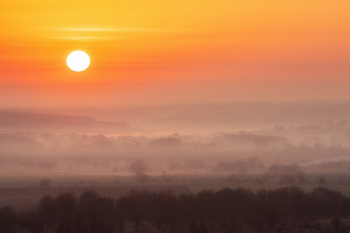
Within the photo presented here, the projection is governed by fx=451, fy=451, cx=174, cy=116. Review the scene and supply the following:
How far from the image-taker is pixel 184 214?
47.2 meters

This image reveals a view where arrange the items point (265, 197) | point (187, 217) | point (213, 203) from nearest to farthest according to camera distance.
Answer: point (187, 217), point (213, 203), point (265, 197)

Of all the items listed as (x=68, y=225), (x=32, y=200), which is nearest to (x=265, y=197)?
(x=68, y=225)

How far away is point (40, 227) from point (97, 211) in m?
6.48

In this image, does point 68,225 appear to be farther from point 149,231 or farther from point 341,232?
point 341,232

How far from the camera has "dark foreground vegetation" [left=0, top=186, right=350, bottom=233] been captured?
44.0 m

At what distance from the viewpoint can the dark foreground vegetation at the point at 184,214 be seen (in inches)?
1731

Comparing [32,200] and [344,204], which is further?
[32,200]

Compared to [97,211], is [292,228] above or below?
below

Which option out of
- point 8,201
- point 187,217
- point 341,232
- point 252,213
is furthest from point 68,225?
point 341,232

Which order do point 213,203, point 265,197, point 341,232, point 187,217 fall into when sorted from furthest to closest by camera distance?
point 265,197, point 213,203, point 187,217, point 341,232

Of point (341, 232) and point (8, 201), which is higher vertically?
point (8, 201)

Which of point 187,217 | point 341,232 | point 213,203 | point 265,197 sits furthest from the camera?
point 265,197

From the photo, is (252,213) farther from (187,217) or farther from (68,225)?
(68,225)

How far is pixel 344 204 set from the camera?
2013 inches
